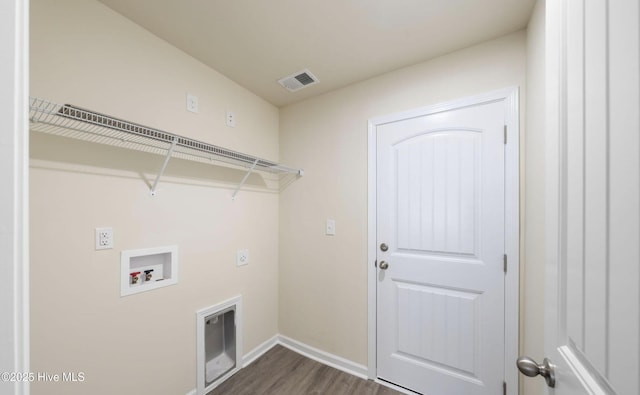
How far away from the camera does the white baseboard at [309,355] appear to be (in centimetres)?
190

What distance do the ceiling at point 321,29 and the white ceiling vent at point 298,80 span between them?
0.06 metres

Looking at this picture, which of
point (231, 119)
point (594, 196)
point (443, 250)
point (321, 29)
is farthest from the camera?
point (231, 119)

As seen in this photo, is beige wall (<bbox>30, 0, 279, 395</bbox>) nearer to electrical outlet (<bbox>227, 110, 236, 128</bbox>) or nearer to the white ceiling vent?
electrical outlet (<bbox>227, 110, 236, 128</bbox>)

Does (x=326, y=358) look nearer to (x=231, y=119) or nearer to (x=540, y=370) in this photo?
(x=540, y=370)

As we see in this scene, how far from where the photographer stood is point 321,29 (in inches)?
56.7

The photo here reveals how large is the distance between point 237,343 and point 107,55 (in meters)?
2.13

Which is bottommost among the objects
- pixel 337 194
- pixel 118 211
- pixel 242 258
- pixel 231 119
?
pixel 242 258

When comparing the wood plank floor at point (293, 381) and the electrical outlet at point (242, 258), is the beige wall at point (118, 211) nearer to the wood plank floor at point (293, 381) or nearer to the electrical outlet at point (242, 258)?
the electrical outlet at point (242, 258)

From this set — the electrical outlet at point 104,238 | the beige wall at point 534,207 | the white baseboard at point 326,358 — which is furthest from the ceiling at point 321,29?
the white baseboard at point 326,358

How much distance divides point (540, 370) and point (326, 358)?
1805mm

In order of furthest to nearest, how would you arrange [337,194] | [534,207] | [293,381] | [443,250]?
[337,194], [293,381], [443,250], [534,207]

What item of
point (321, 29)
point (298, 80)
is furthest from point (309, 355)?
point (321, 29)

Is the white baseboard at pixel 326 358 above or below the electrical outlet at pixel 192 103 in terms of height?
below

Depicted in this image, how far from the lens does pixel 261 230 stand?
2232 millimetres
